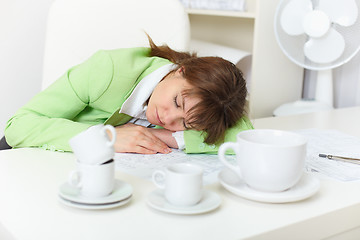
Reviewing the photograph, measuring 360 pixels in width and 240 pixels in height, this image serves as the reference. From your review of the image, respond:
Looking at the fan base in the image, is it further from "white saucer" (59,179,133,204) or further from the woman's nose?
"white saucer" (59,179,133,204)

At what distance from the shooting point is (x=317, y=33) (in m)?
1.65

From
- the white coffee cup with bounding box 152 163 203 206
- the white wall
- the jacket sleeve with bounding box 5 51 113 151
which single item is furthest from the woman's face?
the white wall

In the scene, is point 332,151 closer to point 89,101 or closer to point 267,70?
point 89,101

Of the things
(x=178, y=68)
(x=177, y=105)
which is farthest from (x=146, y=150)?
(x=178, y=68)

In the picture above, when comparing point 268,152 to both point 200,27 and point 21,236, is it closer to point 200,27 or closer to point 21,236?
point 21,236

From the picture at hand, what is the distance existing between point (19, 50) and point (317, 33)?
112cm

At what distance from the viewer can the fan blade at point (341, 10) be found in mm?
1624

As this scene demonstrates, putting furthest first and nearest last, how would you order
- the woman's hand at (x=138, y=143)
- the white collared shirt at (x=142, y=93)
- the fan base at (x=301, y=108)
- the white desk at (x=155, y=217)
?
1. the fan base at (x=301, y=108)
2. the white collared shirt at (x=142, y=93)
3. the woman's hand at (x=138, y=143)
4. the white desk at (x=155, y=217)

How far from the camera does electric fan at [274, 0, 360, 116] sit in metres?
1.64

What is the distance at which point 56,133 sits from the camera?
106 centimetres

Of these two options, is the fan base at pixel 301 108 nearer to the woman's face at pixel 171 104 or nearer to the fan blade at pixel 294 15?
the fan blade at pixel 294 15

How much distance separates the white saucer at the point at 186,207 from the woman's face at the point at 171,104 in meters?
0.33

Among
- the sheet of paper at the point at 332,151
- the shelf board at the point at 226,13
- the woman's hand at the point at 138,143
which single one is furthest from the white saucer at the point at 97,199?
the shelf board at the point at 226,13

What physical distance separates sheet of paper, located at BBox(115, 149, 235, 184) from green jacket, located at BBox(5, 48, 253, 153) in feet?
0.10
